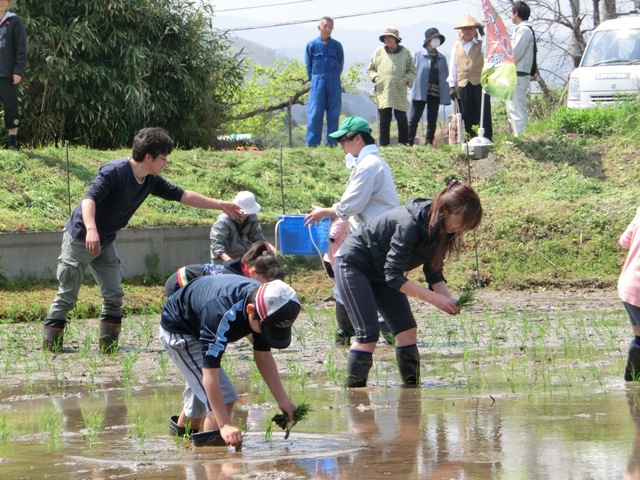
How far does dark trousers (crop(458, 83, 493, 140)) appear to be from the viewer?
17.8 m

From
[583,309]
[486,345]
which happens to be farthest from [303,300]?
[486,345]

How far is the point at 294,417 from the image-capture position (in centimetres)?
592

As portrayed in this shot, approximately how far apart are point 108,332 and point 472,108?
9668 mm

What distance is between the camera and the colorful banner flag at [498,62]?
54.1 ft

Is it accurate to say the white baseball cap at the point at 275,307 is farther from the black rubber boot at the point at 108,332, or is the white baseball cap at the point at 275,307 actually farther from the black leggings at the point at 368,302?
the black rubber boot at the point at 108,332

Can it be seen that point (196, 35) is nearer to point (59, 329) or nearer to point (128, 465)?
point (59, 329)

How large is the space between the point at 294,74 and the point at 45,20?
3690 cm

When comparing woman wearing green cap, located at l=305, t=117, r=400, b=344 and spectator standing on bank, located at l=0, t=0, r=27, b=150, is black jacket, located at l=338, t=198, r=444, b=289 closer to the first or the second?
woman wearing green cap, located at l=305, t=117, r=400, b=344

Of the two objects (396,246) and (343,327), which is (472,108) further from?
(396,246)

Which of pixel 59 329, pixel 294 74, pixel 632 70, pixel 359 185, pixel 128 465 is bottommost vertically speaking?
pixel 128 465

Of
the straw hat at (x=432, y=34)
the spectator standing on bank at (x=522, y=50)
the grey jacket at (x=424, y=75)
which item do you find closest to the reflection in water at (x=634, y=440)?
the spectator standing on bank at (x=522, y=50)

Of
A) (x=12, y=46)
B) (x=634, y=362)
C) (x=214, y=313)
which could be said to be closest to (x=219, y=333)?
(x=214, y=313)

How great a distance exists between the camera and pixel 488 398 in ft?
24.0

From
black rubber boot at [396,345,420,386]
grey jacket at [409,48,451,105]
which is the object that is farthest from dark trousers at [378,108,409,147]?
black rubber boot at [396,345,420,386]
